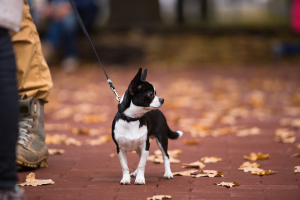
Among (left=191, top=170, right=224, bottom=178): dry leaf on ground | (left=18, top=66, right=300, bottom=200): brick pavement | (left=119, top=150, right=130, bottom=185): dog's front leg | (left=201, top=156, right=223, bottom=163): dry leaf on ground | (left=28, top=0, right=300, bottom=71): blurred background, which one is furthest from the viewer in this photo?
(left=28, top=0, right=300, bottom=71): blurred background

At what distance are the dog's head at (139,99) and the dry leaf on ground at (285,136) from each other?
7.30 feet

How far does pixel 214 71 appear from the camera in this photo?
11.6m

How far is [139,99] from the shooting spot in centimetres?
295

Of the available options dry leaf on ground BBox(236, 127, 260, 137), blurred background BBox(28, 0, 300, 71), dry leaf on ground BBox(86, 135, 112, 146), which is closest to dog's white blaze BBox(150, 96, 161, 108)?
dry leaf on ground BBox(86, 135, 112, 146)

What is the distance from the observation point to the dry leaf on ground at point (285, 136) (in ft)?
15.1

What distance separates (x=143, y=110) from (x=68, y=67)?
9496 millimetres

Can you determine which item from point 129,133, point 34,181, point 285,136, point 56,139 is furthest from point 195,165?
point 56,139

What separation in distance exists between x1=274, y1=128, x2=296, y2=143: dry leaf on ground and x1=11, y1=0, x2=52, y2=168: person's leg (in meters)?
2.60

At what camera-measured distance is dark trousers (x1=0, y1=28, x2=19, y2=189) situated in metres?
2.20

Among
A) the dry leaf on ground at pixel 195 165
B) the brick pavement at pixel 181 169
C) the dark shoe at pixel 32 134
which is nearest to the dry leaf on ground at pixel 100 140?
the brick pavement at pixel 181 169

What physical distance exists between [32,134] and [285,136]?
113 inches

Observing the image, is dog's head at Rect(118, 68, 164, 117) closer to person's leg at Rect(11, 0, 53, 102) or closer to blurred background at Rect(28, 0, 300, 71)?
person's leg at Rect(11, 0, 53, 102)

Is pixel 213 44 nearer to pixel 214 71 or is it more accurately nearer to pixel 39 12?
pixel 214 71

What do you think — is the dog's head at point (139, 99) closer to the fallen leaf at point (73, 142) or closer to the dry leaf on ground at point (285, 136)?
the fallen leaf at point (73, 142)
